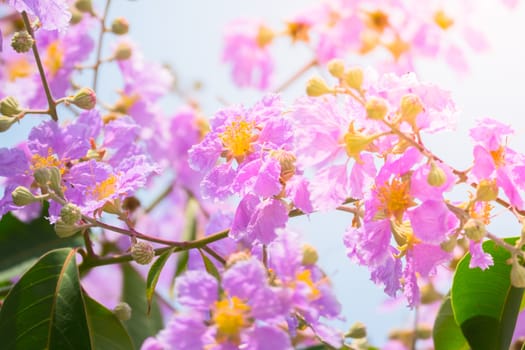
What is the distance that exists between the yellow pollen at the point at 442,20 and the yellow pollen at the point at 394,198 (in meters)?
1.44

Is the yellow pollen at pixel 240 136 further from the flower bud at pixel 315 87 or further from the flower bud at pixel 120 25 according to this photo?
the flower bud at pixel 120 25

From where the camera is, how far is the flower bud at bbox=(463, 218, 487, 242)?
80cm

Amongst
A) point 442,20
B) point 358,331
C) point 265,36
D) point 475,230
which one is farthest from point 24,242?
point 442,20

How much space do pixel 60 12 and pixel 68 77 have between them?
0.59m

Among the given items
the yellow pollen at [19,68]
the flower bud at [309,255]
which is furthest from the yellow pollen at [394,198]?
the yellow pollen at [19,68]

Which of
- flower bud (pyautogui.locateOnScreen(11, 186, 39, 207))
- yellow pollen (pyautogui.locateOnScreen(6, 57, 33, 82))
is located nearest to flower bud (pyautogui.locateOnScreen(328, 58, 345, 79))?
flower bud (pyautogui.locateOnScreen(11, 186, 39, 207))

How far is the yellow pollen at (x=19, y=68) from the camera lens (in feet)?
5.62

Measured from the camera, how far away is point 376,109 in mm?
816

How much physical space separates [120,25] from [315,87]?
0.63m

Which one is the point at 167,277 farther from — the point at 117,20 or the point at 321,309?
the point at 321,309

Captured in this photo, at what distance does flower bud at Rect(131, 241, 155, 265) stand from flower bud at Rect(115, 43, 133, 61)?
2.40ft

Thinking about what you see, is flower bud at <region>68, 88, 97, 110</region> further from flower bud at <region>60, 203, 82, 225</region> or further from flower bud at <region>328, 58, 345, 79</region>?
flower bud at <region>328, 58, 345, 79</region>

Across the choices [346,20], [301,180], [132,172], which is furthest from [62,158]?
[346,20]

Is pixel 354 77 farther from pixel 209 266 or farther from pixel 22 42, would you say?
pixel 22 42
